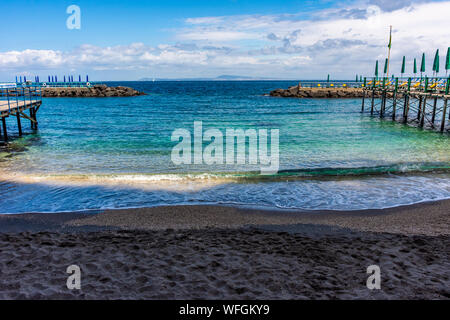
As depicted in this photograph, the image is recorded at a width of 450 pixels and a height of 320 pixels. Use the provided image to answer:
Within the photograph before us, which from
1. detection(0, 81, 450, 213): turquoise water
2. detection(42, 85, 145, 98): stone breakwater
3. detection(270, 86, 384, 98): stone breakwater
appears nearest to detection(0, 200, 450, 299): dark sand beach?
detection(0, 81, 450, 213): turquoise water

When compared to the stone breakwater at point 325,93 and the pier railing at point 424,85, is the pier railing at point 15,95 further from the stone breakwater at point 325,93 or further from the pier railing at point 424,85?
the stone breakwater at point 325,93

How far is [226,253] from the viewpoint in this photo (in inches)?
251

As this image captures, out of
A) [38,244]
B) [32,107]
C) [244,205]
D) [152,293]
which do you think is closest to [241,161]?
[244,205]

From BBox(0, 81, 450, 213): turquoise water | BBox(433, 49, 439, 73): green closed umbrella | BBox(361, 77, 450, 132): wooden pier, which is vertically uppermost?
BBox(433, 49, 439, 73): green closed umbrella

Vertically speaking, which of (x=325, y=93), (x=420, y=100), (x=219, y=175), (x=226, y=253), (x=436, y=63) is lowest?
(x=219, y=175)

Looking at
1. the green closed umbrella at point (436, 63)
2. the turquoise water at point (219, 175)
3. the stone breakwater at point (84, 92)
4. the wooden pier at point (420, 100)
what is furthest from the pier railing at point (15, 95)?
the stone breakwater at point (84, 92)

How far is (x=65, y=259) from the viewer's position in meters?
6.07

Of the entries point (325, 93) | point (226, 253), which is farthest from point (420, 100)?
point (325, 93)

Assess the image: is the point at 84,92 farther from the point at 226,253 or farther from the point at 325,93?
the point at 226,253

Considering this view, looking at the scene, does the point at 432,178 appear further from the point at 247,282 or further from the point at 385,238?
the point at 247,282

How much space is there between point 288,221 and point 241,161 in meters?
7.27

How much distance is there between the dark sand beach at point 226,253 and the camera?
16.5 ft

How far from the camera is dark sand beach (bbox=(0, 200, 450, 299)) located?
5.03 metres

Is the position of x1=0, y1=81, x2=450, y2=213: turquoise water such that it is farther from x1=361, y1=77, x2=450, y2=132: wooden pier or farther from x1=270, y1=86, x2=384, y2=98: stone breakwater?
x1=270, y1=86, x2=384, y2=98: stone breakwater
